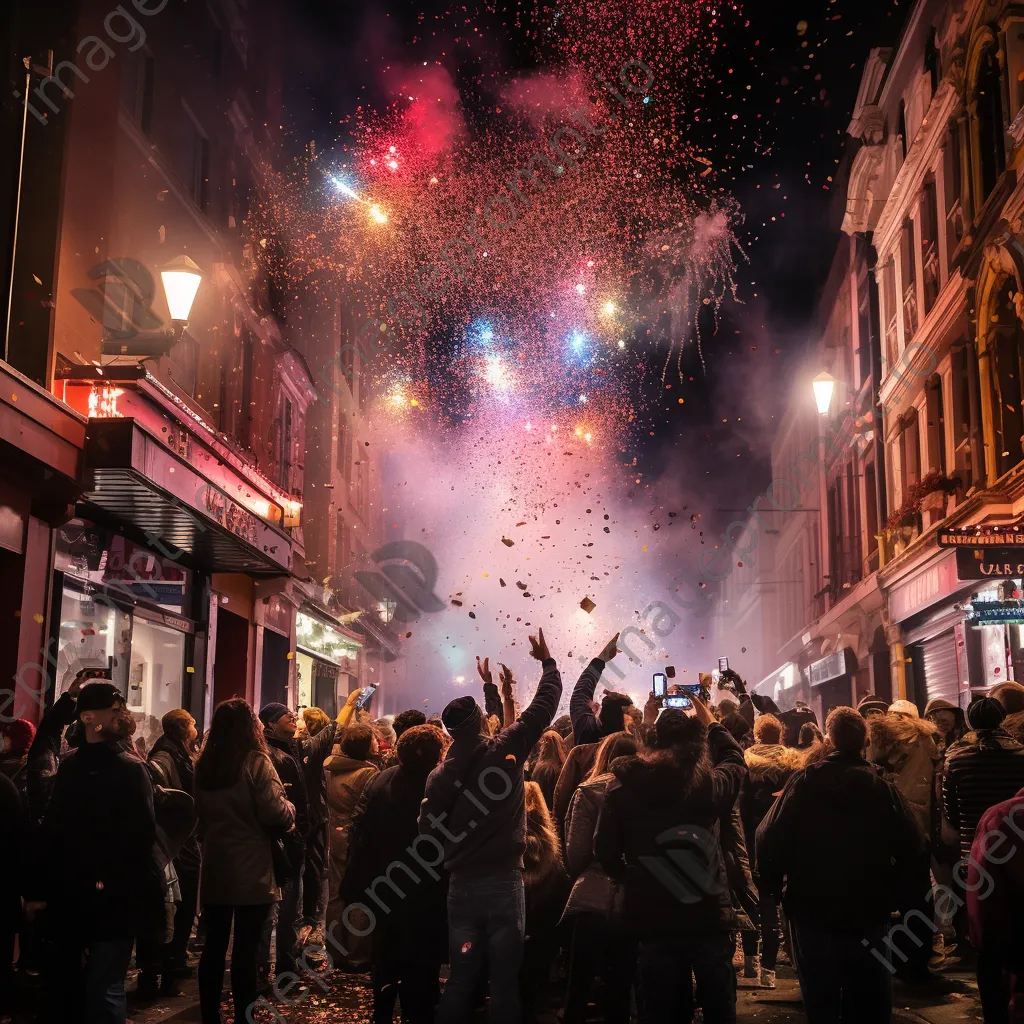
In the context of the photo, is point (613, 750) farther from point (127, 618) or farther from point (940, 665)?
point (940, 665)

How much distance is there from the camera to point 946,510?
19.3 m

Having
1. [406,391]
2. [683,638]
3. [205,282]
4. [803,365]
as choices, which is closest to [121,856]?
[205,282]

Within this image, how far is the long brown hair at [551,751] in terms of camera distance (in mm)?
7992

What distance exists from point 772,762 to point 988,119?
39.2 ft

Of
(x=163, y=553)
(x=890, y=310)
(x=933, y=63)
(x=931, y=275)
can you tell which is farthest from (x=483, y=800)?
(x=890, y=310)

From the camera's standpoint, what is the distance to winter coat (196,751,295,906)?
6367 millimetres

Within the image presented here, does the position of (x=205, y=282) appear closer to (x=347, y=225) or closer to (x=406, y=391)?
(x=347, y=225)

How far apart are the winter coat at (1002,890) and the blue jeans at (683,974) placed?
3.41 ft

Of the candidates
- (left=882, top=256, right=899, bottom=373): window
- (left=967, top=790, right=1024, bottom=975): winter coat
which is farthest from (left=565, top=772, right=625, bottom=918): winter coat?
(left=882, top=256, right=899, bottom=373): window

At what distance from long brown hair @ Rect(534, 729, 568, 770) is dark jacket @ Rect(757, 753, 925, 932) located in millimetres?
2741

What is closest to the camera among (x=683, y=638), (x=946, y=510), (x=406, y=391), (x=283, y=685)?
(x=946, y=510)

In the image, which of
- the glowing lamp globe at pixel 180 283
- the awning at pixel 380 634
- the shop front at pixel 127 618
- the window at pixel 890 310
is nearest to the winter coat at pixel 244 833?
the shop front at pixel 127 618

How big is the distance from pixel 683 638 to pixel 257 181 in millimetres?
62896

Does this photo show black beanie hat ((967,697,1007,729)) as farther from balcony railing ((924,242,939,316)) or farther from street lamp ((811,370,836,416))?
balcony railing ((924,242,939,316))
